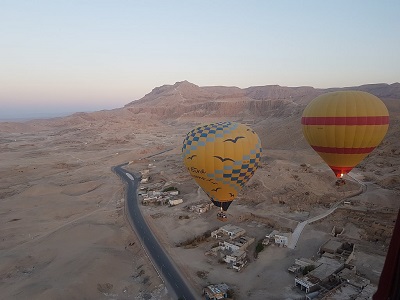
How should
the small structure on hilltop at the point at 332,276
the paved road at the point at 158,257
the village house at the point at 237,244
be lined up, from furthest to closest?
the village house at the point at 237,244 < the paved road at the point at 158,257 < the small structure on hilltop at the point at 332,276

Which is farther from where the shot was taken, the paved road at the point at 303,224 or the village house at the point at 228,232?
the village house at the point at 228,232

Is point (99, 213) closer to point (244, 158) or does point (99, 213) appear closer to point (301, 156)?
point (244, 158)

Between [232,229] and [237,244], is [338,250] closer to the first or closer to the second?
[237,244]

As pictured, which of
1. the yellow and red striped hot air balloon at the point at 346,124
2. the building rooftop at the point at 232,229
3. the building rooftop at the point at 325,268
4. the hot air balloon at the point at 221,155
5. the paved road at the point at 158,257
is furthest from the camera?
the building rooftop at the point at 232,229

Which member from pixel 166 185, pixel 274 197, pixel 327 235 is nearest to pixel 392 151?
pixel 274 197

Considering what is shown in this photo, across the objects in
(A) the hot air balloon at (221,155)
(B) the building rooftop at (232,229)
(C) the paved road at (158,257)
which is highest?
(A) the hot air balloon at (221,155)

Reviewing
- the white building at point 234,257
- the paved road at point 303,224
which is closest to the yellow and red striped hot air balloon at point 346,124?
the paved road at point 303,224

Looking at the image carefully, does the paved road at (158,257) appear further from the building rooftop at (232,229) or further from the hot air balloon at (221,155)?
the hot air balloon at (221,155)
